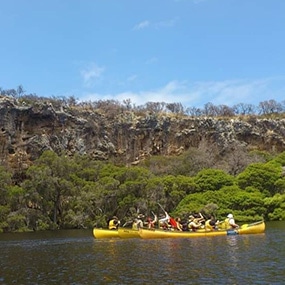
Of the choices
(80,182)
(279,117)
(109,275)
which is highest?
(279,117)

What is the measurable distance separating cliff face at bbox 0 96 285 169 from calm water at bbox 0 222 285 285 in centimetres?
5388

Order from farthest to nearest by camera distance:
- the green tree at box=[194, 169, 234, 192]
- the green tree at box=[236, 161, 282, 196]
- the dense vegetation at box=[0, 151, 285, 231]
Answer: the green tree at box=[194, 169, 234, 192] → the green tree at box=[236, 161, 282, 196] → the dense vegetation at box=[0, 151, 285, 231]

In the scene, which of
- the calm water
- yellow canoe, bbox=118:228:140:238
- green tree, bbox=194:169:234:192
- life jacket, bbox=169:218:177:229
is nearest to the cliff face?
green tree, bbox=194:169:234:192

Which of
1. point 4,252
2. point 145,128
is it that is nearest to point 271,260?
point 4,252

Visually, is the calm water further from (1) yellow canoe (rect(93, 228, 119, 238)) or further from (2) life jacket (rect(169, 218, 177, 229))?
(2) life jacket (rect(169, 218, 177, 229))

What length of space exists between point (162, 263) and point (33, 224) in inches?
1665

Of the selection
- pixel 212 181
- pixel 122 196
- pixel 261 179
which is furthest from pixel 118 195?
pixel 261 179

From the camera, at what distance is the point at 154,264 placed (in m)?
23.1

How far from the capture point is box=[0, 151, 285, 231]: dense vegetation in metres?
60.2

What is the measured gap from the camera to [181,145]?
103375 millimetres

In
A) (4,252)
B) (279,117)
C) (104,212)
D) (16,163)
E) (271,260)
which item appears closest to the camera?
(271,260)

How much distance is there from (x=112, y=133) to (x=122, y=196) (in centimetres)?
3586

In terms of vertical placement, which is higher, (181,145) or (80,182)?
(181,145)

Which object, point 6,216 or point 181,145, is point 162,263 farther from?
point 181,145
